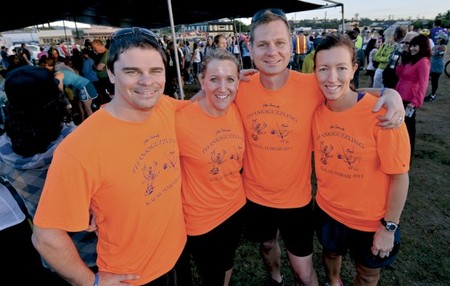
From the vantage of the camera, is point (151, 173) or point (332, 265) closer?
point (151, 173)

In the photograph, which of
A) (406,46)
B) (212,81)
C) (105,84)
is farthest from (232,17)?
(212,81)

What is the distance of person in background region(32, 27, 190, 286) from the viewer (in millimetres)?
1189

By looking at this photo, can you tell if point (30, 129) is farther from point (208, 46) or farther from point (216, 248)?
point (208, 46)

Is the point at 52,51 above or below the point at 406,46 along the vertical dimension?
above

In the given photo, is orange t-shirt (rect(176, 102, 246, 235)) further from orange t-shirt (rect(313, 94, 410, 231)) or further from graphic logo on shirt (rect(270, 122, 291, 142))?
orange t-shirt (rect(313, 94, 410, 231))

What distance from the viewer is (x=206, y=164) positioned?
1857mm

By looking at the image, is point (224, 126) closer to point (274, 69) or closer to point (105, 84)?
point (274, 69)

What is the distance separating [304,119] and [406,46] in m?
4.08

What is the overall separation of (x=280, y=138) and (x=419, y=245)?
2391 mm

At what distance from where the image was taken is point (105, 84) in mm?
8039

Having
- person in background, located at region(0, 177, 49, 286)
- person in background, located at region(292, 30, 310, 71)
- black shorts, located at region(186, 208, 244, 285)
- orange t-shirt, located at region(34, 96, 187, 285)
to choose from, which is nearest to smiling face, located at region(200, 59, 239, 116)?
orange t-shirt, located at region(34, 96, 187, 285)

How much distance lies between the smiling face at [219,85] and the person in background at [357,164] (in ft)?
1.87

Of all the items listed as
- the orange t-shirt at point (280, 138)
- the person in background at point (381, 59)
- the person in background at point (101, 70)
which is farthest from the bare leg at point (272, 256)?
the person in background at point (101, 70)

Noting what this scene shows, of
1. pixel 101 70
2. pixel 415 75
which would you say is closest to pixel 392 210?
pixel 415 75
